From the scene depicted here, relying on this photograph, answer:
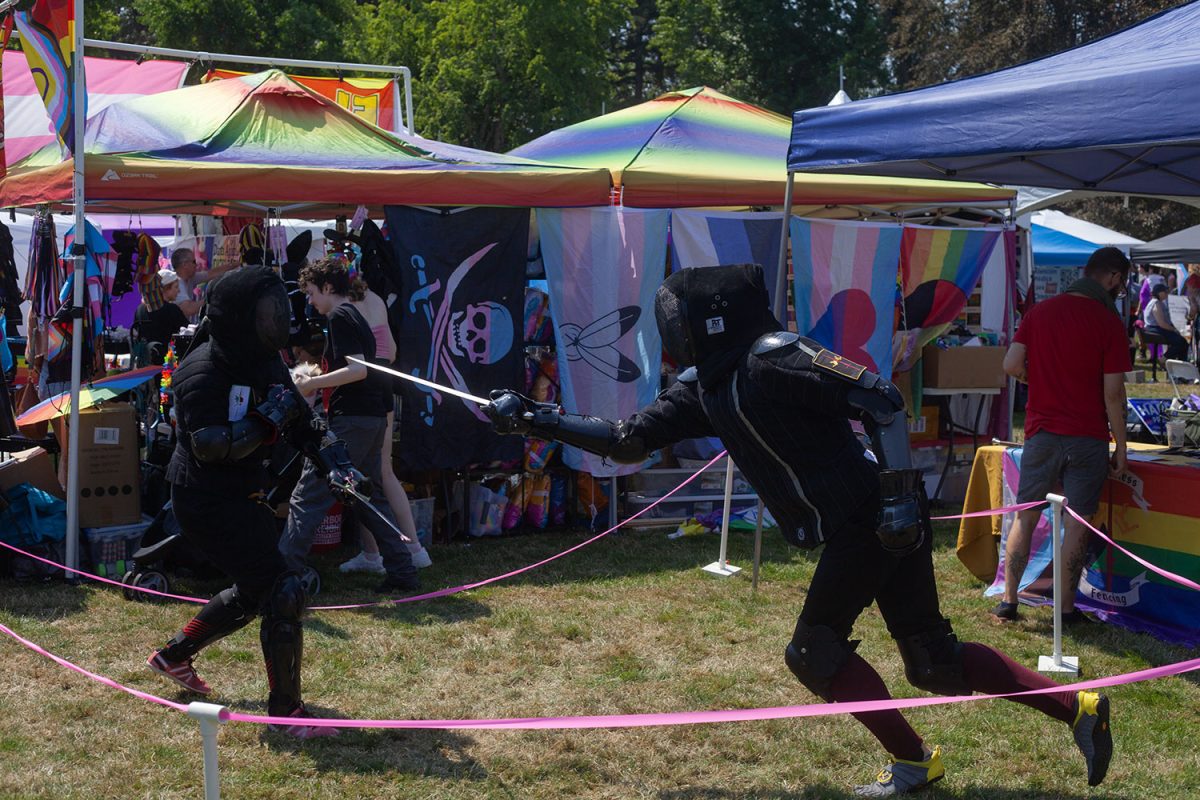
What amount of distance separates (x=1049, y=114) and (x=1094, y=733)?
8.90ft

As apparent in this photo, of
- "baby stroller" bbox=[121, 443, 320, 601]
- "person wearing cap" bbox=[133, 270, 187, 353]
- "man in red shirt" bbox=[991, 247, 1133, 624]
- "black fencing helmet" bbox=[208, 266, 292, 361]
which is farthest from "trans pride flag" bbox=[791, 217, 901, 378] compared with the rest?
"black fencing helmet" bbox=[208, 266, 292, 361]

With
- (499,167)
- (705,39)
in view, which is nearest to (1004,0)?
(705,39)

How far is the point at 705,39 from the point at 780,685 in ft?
105

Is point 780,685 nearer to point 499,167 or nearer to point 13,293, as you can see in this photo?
point 499,167

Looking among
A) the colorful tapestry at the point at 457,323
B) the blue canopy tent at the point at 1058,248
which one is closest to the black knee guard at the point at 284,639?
the colorful tapestry at the point at 457,323

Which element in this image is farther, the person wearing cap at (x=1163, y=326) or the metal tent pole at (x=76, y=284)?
the person wearing cap at (x=1163, y=326)

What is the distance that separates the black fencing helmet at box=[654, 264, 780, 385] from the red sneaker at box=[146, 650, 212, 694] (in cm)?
258

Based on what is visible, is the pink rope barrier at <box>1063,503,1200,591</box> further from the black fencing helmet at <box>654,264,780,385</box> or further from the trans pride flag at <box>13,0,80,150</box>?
the trans pride flag at <box>13,0,80,150</box>

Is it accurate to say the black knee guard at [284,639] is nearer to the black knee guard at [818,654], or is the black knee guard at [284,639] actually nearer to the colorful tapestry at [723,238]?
the black knee guard at [818,654]

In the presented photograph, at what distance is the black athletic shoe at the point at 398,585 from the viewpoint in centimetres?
685

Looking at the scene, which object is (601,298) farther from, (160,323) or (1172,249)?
(1172,249)

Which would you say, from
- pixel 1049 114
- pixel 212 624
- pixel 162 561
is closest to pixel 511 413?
pixel 212 624

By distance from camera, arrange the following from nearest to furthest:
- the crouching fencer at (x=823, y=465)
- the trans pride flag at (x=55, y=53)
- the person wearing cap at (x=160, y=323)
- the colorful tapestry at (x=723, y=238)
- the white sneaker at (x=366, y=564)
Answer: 1. the crouching fencer at (x=823, y=465)
2. the trans pride flag at (x=55, y=53)
3. the white sneaker at (x=366, y=564)
4. the colorful tapestry at (x=723, y=238)
5. the person wearing cap at (x=160, y=323)

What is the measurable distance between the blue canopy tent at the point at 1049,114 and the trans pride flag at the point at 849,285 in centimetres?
143
